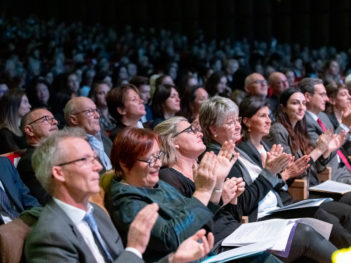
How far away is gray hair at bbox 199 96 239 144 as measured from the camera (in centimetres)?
395

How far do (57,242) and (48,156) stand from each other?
0.35 meters

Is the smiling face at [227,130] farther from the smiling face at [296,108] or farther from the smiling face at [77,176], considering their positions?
→ the smiling face at [77,176]

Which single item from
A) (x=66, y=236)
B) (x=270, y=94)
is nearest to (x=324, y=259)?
(x=66, y=236)

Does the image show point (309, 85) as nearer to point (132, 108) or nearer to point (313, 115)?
point (313, 115)

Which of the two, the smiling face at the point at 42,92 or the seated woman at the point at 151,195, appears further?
the smiling face at the point at 42,92

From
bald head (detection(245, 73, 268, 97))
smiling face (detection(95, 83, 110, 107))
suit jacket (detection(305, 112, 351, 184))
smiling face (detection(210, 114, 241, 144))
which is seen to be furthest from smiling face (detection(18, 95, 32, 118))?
bald head (detection(245, 73, 268, 97))

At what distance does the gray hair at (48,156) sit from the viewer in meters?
2.33

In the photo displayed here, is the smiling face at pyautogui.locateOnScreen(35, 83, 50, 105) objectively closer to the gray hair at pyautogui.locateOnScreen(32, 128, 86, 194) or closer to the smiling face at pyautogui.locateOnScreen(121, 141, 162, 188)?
the smiling face at pyautogui.locateOnScreen(121, 141, 162, 188)

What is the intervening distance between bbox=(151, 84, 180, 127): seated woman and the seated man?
3570 millimetres

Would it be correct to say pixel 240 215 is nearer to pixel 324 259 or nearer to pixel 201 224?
pixel 324 259

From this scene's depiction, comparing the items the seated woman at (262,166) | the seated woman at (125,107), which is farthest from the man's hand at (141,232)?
the seated woman at (125,107)

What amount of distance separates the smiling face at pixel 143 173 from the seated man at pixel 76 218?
1.29ft

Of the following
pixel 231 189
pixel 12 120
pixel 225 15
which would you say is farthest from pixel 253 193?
pixel 225 15

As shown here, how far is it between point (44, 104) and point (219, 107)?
365 cm
